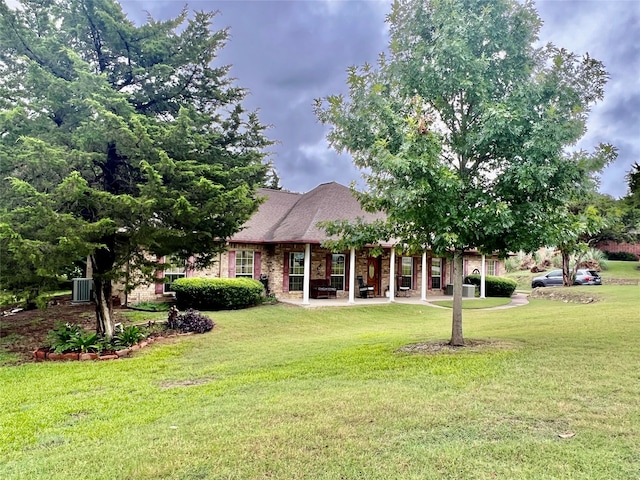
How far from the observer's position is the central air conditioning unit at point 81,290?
15.0 m

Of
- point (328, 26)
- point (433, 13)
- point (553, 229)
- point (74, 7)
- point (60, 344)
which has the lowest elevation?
point (60, 344)

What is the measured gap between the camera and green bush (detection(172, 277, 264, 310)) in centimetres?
1470

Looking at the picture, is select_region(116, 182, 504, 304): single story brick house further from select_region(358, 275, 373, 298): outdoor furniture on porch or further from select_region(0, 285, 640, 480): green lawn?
select_region(0, 285, 640, 480): green lawn

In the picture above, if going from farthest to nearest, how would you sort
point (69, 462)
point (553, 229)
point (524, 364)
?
point (553, 229), point (524, 364), point (69, 462)

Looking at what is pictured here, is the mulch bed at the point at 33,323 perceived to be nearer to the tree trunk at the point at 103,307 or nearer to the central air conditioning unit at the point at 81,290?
the central air conditioning unit at the point at 81,290

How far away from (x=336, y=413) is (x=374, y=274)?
16818 mm

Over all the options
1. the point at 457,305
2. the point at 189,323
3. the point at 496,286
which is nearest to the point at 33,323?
the point at 189,323

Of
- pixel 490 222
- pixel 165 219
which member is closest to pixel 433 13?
pixel 490 222

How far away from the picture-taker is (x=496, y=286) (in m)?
23.4

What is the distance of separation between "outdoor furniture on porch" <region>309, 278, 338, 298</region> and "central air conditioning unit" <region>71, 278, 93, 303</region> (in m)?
8.86

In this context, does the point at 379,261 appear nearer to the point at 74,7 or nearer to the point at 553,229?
the point at 553,229

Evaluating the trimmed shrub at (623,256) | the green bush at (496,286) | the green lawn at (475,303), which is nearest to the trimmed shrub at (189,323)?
the green lawn at (475,303)

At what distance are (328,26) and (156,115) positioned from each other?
577 centimetres

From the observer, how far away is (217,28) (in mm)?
9844
